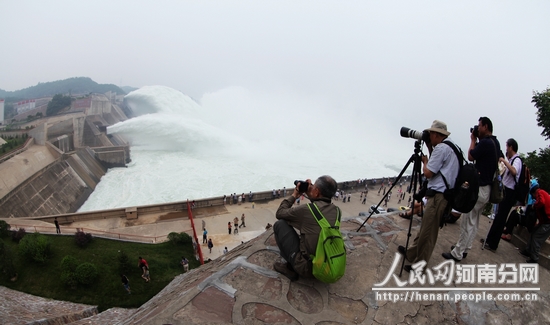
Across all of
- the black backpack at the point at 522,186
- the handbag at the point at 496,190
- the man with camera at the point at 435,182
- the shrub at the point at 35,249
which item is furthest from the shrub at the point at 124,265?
the black backpack at the point at 522,186

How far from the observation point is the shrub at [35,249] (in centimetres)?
918

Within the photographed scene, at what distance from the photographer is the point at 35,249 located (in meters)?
9.23

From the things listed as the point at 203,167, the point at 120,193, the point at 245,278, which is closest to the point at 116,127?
the point at 203,167

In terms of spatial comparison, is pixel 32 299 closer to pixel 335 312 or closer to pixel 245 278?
pixel 245 278

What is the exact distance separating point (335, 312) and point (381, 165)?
4476cm

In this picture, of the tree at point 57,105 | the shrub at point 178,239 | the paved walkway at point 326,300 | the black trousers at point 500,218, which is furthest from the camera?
the tree at point 57,105

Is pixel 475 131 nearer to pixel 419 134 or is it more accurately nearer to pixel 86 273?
pixel 419 134

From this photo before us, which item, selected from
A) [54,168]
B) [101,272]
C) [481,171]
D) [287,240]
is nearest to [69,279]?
[101,272]

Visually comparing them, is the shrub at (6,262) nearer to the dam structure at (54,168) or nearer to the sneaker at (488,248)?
the dam structure at (54,168)

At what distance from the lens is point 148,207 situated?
51.5ft

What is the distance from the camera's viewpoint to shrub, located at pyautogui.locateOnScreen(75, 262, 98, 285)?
28.2ft

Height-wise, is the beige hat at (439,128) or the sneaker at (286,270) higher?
the beige hat at (439,128)

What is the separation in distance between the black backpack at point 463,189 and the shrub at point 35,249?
11655 mm

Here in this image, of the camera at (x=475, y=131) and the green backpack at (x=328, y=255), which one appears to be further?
the camera at (x=475, y=131)
